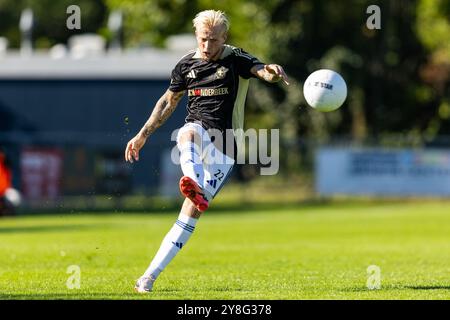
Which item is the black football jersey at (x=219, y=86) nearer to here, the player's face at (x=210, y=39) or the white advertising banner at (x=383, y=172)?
the player's face at (x=210, y=39)

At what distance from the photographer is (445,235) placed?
73.4 feet

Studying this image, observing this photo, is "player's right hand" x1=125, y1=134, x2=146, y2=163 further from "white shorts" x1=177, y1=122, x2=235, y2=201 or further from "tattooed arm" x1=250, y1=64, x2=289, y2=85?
"tattooed arm" x1=250, y1=64, x2=289, y2=85

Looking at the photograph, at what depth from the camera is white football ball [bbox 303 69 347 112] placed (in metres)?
10.4

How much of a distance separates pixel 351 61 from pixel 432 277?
1647 inches

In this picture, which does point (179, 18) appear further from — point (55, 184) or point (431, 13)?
point (55, 184)

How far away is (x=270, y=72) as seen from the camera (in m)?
10.1

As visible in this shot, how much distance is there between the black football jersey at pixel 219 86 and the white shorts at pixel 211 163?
10 cm

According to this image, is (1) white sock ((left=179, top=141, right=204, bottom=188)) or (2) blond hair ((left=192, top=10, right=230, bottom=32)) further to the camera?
(1) white sock ((left=179, top=141, right=204, bottom=188))

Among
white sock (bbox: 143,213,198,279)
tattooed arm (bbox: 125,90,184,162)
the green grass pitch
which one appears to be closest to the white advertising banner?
the green grass pitch

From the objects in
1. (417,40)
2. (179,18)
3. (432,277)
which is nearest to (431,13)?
(417,40)

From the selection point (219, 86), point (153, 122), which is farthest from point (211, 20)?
point (153, 122)

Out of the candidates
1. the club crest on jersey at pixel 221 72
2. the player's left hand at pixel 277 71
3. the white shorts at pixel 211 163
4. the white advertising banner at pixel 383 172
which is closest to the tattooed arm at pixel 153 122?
the white shorts at pixel 211 163

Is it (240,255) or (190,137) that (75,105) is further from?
(190,137)

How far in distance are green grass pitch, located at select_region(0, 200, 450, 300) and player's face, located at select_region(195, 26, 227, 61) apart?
2322 mm
